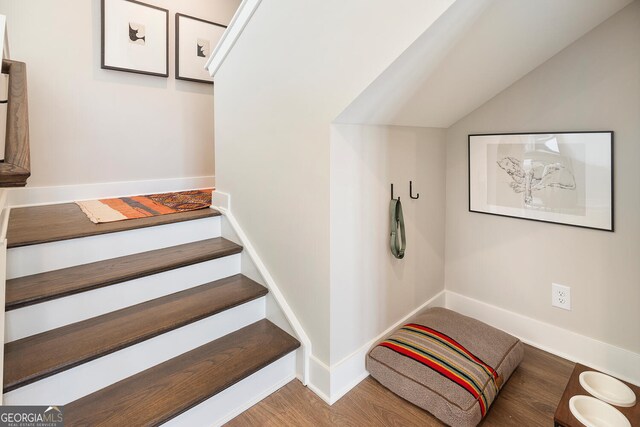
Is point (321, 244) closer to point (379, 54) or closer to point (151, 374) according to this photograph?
point (379, 54)

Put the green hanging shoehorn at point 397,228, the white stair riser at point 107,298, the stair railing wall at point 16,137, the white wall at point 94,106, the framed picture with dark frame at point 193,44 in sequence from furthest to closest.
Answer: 1. the framed picture with dark frame at point 193,44
2. the white wall at point 94,106
3. the green hanging shoehorn at point 397,228
4. the white stair riser at point 107,298
5. the stair railing wall at point 16,137

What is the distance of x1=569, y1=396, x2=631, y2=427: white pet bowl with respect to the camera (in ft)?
4.17

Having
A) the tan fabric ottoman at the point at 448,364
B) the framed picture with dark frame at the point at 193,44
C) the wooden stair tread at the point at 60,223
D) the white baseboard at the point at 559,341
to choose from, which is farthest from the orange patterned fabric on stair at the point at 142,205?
the white baseboard at the point at 559,341

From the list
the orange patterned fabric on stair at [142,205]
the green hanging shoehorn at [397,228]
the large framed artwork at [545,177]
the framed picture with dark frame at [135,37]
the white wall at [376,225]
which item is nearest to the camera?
the white wall at [376,225]

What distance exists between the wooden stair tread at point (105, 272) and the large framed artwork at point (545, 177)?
150 centimetres

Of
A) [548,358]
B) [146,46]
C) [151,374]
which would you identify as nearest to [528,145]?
[548,358]

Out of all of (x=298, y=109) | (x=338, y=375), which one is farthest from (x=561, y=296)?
(x=298, y=109)

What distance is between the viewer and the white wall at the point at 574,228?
1.69 meters

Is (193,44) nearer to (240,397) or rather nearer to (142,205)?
(142,205)

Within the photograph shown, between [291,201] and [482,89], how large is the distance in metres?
Answer: 1.16

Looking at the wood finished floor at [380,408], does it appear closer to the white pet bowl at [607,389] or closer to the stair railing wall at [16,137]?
the white pet bowl at [607,389]

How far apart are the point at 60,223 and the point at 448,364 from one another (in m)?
2.08

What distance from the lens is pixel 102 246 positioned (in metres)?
1.86

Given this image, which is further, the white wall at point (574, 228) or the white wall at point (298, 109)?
the white wall at point (574, 228)
